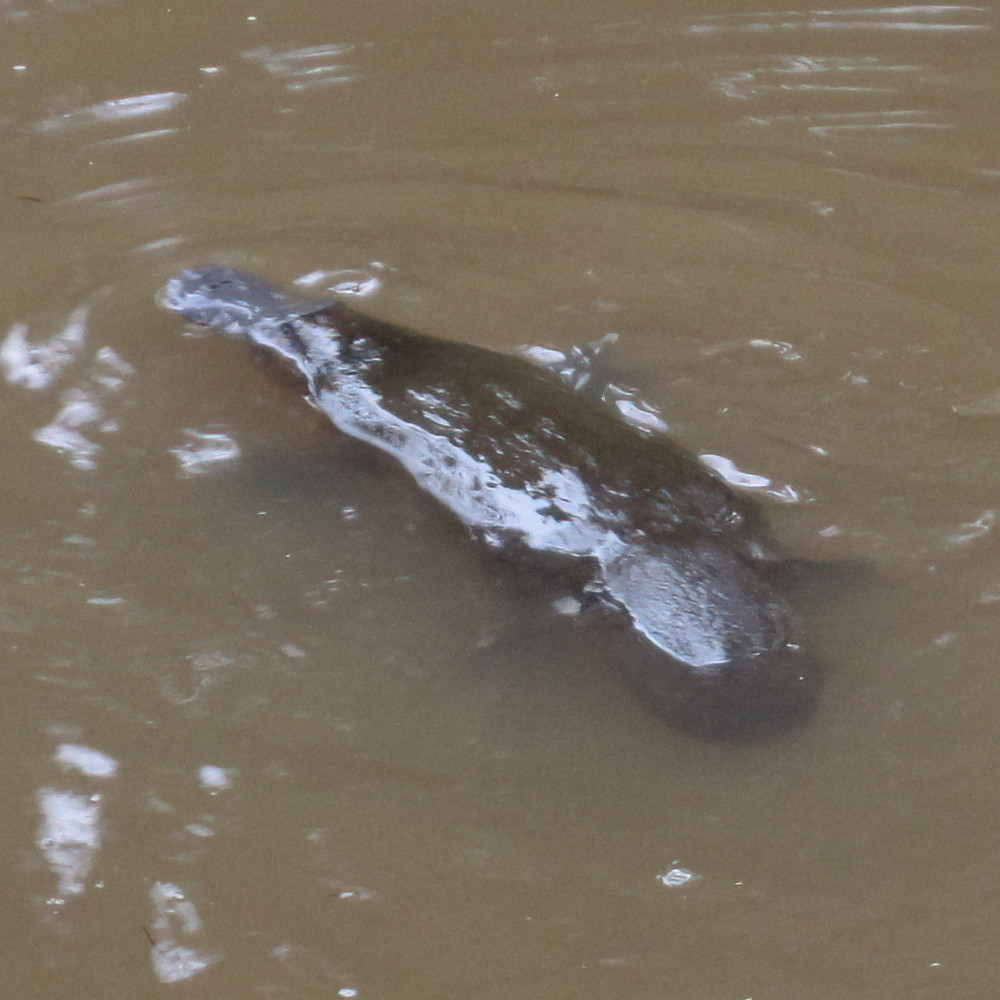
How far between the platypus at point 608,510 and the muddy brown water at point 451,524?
0.12m

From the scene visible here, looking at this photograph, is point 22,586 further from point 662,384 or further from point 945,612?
point 945,612

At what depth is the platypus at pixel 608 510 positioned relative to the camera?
2.87 meters

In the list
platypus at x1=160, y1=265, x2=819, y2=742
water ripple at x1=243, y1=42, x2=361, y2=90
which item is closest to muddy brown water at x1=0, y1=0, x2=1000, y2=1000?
water ripple at x1=243, y1=42, x2=361, y2=90

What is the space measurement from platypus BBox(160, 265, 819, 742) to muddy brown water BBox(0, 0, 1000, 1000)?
12 centimetres

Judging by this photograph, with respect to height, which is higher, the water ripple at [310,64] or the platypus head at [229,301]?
the water ripple at [310,64]

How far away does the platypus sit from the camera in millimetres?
2873

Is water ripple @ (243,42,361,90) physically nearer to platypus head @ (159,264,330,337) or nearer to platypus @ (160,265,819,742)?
platypus head @ (159,264,330,337)

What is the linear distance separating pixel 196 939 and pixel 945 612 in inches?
77.3

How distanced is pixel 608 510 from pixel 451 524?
47 centimetres

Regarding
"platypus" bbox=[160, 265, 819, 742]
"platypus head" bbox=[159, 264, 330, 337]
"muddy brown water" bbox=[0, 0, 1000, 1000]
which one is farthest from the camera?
"platypus head" bbox=[159, 264, 330, 337]

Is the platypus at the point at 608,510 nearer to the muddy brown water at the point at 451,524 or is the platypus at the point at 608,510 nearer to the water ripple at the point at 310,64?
the muddy brown water at the point at 451,524

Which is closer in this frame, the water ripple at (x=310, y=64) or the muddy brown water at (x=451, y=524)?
the muddy brown water at (x=451, y=524)

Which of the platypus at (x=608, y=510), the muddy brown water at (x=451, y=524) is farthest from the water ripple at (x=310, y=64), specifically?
the platypus at (x=608, y=510)

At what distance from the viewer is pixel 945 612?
3.11 m
